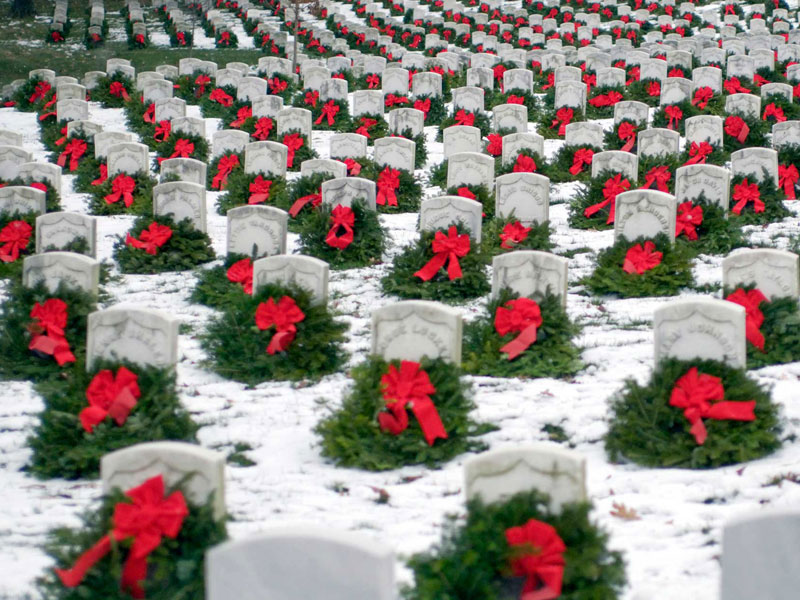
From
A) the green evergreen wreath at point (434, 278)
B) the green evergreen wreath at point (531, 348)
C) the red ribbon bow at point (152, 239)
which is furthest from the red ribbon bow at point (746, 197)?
the red ribbon bow at point (152, 239)

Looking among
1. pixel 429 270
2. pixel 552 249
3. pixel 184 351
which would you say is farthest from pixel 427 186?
pixel 184 351

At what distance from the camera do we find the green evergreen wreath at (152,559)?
3846mm

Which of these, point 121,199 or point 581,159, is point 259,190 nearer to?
point 121,199

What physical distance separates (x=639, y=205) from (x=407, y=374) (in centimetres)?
353

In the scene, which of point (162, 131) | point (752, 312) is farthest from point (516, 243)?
point (162, 131)

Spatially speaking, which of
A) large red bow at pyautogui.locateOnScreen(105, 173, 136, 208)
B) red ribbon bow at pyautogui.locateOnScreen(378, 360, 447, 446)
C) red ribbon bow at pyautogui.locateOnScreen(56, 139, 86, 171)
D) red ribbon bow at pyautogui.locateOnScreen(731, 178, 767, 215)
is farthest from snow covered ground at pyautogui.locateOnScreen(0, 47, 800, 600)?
red ribbon bow at pyautogui.locateOnScreen(56, 139, 86, 171)

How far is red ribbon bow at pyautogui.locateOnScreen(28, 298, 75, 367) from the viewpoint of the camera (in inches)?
268

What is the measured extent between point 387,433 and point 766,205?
18.6 feet

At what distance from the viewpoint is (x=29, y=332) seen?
6.88 metres

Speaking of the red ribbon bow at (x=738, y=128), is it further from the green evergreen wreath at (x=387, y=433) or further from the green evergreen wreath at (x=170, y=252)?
the green evergreen wreath at (x=387, y=433)

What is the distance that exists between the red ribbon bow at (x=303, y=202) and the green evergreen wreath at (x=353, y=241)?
2.46ft

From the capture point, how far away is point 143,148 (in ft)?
38.1

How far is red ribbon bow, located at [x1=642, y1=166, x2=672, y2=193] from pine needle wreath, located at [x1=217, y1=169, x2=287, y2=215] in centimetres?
348

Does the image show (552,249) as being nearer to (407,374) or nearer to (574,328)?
(574,328)
